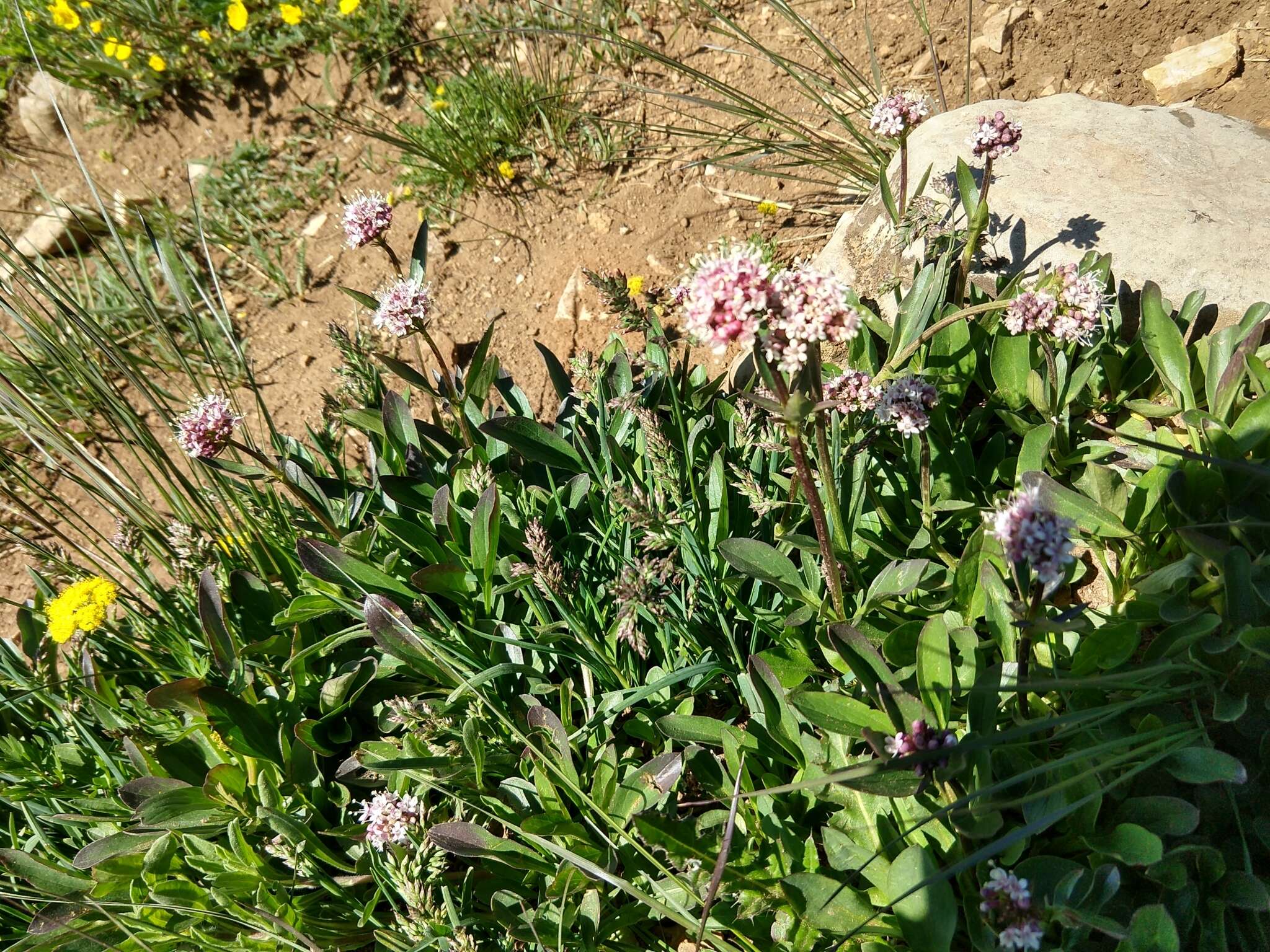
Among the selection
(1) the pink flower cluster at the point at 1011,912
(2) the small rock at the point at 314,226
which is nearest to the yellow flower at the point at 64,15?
(2) the small rock at the point at 314,226

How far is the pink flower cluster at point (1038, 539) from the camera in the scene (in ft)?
4.43

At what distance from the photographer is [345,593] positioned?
243 centimetres

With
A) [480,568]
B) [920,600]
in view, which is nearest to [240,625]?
[480,568]

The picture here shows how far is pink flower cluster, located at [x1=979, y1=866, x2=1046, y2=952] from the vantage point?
1414mm

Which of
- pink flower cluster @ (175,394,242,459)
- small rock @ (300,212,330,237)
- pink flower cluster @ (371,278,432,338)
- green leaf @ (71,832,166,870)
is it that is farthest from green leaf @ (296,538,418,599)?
small rock @ (300,212,330,237)

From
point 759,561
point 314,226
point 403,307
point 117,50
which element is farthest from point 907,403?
point 117,50

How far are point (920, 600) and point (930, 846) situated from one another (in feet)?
1.88

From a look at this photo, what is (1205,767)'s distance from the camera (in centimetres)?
162

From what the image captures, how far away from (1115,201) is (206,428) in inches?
102

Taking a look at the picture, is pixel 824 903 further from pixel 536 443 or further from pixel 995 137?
pixel 995 137

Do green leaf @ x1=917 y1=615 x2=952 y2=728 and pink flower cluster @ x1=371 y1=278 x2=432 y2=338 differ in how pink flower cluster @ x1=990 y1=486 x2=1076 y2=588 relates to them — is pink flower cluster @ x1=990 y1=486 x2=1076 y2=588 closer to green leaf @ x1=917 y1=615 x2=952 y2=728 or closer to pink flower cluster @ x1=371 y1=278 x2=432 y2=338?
green leaf @ x1=917 y1=615 x2=952 y2=728

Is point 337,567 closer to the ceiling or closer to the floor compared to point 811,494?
closer to the floor

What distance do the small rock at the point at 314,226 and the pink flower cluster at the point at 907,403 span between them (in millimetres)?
3125

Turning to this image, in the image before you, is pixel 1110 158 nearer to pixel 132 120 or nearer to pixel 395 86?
pixel 395 86
